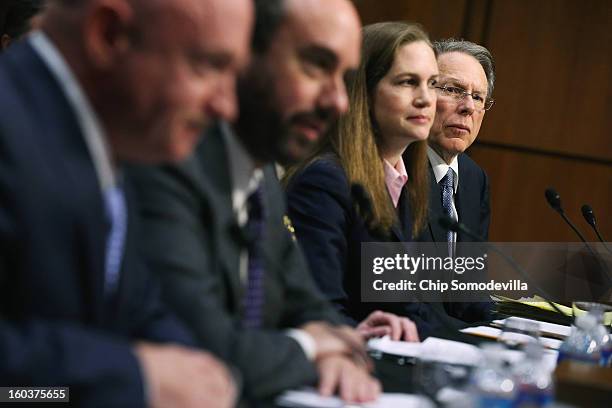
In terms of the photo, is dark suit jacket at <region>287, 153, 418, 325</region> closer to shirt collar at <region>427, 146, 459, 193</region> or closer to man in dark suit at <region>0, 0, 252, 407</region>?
shirt collar at <region>427, 146, 459, 193</region>

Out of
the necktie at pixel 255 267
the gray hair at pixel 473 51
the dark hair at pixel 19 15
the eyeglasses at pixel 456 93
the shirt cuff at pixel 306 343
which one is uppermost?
the gray hair at pixel 473 51

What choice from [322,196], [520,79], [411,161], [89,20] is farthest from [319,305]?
[520,79]

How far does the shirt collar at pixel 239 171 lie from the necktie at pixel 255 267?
3cm

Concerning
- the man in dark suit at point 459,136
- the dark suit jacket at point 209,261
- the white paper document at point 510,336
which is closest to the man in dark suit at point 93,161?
the dark suit jacket at point 209,261

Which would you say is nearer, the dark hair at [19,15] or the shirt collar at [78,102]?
the shirt collar at [78,102]

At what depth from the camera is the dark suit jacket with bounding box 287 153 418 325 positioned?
2.85 meters

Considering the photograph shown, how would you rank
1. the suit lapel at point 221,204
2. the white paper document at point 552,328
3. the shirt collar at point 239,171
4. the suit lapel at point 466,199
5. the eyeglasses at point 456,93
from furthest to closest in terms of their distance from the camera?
the eyeglasses at point 456,93
the suit lapel at point 466,199
the white paper document at point 552,328
the shirt collar at point 239,171
the suit lapel at point 221,204

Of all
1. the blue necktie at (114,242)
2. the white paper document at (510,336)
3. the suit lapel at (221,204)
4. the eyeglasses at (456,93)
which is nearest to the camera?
the blue necktie at (114,242)

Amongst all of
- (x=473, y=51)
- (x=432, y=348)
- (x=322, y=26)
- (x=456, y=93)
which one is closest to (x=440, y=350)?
(x=432, y=348)

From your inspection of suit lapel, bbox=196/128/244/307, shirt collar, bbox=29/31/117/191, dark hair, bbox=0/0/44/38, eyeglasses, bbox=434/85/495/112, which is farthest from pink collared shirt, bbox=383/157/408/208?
shirt collar, bbox=29/31/117/191

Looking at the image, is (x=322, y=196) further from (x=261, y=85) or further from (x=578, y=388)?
(x=578, y=388)

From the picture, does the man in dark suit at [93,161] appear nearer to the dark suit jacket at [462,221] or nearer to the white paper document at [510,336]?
the white paper document at [510,336]

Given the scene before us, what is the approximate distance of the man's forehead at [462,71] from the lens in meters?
4.11

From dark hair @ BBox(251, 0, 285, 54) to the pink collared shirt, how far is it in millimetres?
1318
